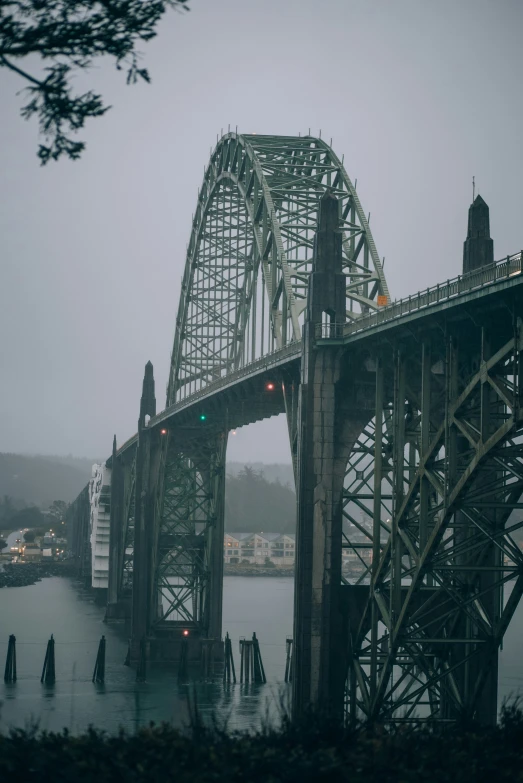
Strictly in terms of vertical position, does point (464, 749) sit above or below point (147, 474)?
below

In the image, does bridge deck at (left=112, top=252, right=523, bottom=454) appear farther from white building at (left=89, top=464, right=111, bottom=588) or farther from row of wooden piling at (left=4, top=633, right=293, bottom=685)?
white building at (left=89, top=464, right=111, bottom=588)

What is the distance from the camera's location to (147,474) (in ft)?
274

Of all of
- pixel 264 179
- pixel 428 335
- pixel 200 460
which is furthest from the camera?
pixel 200 460

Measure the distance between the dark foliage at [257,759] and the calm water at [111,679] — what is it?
956mm

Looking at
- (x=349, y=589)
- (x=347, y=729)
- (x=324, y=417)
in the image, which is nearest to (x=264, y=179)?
(x=324, y=417)

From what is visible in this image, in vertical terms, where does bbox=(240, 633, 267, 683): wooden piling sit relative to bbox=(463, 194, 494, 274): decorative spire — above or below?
below

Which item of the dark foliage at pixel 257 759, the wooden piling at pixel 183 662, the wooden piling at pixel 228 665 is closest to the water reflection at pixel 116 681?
the wooden piling at pixel 183 662

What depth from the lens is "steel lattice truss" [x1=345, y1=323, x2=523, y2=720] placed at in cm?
3322

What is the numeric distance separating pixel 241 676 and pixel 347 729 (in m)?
46.4

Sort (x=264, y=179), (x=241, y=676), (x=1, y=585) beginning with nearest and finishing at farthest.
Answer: (x=264, y=179) → (x=241, y=676) → (x=1, y=585)

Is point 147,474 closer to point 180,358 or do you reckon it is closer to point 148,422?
point 148,422

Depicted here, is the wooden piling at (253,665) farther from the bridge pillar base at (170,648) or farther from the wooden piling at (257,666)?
the bridge pillar base at (170,648)

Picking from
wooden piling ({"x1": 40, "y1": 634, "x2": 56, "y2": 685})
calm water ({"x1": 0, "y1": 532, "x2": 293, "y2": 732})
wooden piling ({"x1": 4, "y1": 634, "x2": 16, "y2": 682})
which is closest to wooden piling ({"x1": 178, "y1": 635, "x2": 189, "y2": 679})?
calm water ({"x1": 0, "y1": 532, "x2": 293, "y2": 732})

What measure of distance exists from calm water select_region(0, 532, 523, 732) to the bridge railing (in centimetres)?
1001
